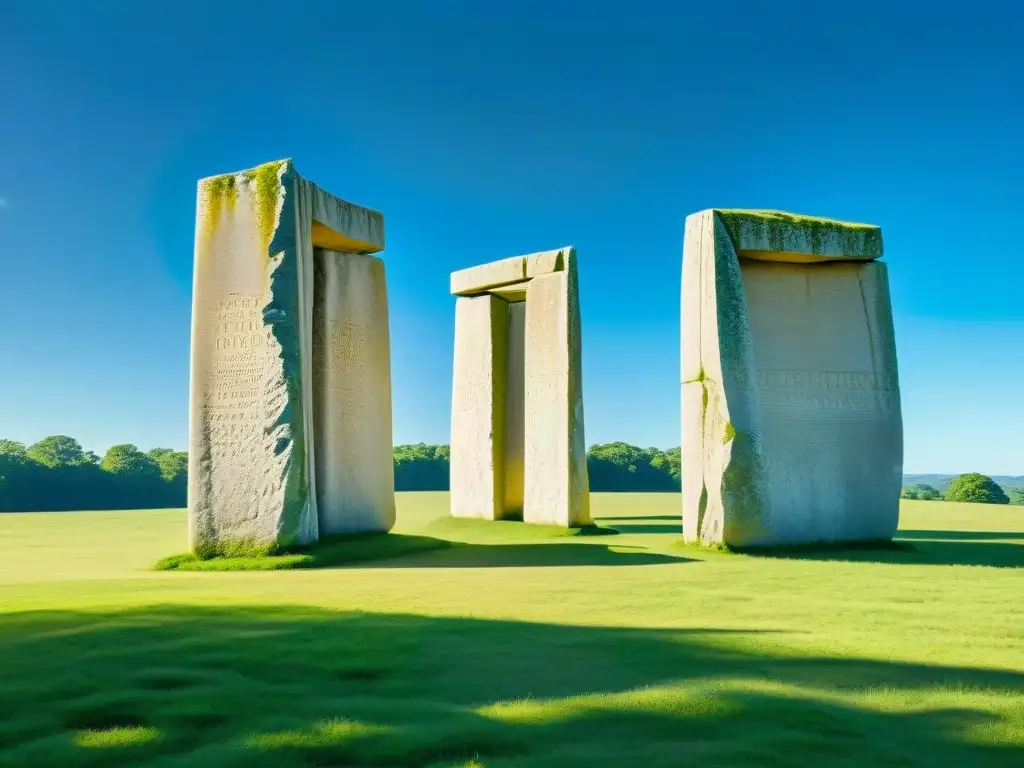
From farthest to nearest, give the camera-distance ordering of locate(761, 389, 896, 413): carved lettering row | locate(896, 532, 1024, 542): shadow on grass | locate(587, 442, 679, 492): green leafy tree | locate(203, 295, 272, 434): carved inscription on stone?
locate(587, 442, 679, 492): green leafy tree → locate(896, 532, 1024, 542): shadow on grass → locate(761, 389, 896, 413): carved lettering row → locate(203, 295, 272, 434): carved inscription on stone

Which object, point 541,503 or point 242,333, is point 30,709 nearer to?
point 242,333

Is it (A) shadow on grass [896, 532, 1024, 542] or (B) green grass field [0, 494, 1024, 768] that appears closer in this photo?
(B) green grass field [0, 494, 1024, 768]

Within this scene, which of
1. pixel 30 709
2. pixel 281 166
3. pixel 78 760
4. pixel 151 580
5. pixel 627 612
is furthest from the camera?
Answer: pixel 281 166

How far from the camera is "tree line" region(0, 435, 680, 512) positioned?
23.0 m

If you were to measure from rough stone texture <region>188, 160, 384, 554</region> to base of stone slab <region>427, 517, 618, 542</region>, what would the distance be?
395cm

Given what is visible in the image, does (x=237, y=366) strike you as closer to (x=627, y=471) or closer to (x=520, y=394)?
(x=520, y=394)

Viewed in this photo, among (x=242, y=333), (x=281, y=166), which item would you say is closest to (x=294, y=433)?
(x=242, y=333)

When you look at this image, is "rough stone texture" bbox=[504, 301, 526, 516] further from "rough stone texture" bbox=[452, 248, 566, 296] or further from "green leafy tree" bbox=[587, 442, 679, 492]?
"green leafy tree" bbox=[587, 442, 679, 492]

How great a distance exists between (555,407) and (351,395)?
361 centimetres

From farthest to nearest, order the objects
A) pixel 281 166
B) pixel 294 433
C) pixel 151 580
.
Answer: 1. pixel 281 166
2. pixel 294 433
3. pixel 151 580

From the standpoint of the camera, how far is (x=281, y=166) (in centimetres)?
912

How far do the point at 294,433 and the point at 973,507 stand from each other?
55.1ft

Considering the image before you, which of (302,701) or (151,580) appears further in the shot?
(151,580)

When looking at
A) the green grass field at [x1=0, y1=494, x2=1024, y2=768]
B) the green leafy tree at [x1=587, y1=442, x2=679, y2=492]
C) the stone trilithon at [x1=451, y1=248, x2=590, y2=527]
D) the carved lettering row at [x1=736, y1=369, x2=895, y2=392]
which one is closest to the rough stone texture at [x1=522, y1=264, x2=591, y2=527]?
the stone trilithon at [x1=451, y1=248, x2=590, y2=527]
